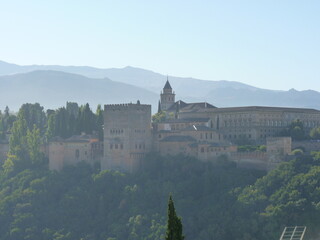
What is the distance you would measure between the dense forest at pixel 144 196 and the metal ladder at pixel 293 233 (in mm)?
534

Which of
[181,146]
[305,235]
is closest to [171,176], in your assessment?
[181,146]

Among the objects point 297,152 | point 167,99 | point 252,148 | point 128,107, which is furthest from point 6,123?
point 297,152

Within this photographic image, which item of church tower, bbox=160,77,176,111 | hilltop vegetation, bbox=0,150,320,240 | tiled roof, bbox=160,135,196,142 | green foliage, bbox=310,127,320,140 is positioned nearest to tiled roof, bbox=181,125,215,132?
tiled roof, bbox=160,135,196,142

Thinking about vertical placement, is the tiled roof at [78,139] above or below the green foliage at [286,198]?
above

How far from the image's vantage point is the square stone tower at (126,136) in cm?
7600

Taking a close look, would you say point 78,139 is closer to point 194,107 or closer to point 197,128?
point 197,128

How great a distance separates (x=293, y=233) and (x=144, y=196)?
16.3 metres

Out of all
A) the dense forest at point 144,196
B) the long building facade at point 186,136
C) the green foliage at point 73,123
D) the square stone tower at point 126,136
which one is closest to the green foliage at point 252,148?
the long building facade at point 186,136

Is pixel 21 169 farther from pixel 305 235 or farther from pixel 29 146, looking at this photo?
pixel 305 235

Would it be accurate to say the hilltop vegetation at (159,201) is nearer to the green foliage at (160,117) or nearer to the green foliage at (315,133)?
the green foliage at (315,133)

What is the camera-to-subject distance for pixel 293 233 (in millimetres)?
60094

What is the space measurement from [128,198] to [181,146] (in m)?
6.42

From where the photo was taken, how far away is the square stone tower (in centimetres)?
7600

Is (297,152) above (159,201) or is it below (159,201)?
above
